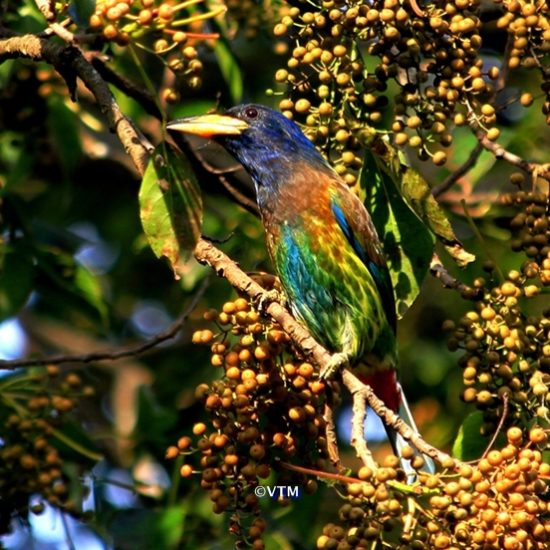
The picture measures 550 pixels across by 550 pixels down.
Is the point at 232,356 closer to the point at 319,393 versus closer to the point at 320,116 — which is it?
the point at 319,393

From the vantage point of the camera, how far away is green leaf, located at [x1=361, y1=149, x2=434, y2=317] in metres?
3.95

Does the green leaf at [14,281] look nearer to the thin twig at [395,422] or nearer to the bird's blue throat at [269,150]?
the bird's blue throat at [269,150]

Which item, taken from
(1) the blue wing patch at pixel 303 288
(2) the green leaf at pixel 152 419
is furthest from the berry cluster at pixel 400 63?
(2) the green leaf at pixel 152 419

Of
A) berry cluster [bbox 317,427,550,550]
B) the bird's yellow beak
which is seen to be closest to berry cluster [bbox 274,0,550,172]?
the bird's yellow beak

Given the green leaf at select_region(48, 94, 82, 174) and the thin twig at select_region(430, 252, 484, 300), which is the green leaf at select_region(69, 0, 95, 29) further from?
the thin twig at select_region(430, 252, 484, 300)

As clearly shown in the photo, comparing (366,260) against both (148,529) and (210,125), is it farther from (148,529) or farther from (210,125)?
(148,529)

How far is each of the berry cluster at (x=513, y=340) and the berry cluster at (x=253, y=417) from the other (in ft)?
1.53

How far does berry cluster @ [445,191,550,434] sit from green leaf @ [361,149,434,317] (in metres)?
0.31

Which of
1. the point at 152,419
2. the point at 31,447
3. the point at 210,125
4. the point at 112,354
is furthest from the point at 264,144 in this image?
the point at 31,447

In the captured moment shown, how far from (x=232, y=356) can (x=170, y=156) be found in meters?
0.57

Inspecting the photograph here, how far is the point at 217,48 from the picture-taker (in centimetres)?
475

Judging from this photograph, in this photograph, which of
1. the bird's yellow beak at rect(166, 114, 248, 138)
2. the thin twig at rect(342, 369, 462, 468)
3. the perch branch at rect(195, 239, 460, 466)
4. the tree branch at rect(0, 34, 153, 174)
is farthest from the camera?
the bird's yellow beak at rect(166, 114, 248, 138)

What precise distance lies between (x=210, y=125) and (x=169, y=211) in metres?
1.26

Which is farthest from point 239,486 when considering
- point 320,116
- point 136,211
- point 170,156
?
point 136,211
